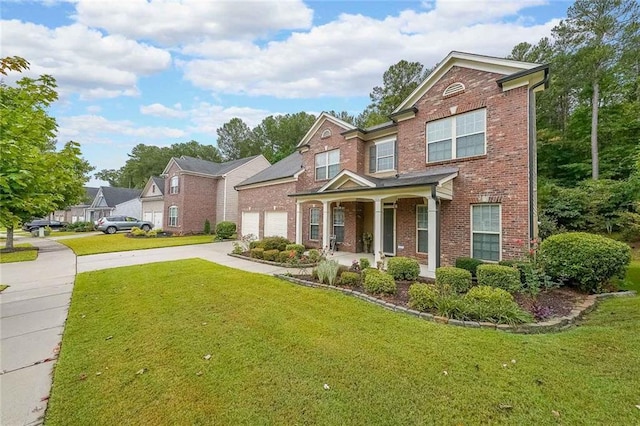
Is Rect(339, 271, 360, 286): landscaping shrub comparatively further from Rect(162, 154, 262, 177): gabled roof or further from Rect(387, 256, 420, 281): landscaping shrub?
Rect(162, 154, 262, 177): gabled roof

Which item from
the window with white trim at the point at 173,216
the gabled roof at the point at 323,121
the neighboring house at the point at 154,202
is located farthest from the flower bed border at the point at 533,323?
the neighboring house at the point at 154,202

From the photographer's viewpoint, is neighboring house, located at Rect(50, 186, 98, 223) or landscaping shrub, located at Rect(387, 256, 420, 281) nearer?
landscaping shrub, located at Rect(387, 256, 420, 281)

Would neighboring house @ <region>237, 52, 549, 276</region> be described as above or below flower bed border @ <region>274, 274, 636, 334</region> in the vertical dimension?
above

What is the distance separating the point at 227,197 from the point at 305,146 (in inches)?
451

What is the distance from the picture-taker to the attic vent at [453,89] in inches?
382

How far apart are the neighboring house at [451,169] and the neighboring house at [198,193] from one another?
41.5 ft

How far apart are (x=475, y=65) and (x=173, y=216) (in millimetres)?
24805

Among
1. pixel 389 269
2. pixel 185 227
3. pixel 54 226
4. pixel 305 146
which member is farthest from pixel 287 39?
pixel 54 226

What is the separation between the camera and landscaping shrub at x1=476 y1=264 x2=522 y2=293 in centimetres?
627

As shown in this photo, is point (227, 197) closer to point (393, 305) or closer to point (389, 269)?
point (389, 269)

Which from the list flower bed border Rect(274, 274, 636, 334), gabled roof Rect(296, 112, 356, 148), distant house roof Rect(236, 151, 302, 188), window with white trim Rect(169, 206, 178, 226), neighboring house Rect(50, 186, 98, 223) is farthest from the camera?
neighboring house Rect(50, 186, 98, 223)

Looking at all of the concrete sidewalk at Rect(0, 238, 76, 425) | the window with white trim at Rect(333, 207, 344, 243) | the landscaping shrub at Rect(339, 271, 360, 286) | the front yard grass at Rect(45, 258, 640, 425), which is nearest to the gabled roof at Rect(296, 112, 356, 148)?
the window with white trim at Rect(333, 207, 344, 243)

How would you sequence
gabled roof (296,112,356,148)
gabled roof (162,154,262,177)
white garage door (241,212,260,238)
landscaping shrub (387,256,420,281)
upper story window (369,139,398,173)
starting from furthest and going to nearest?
gabled roof (162,154,262,177) → white garage door (241,212,260,238) → gabled roof (296,112,356,148) → upper story window (369,139,398,173) → landscaping shrub (387,256,420,281)

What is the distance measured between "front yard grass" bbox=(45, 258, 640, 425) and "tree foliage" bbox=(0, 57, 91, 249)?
8.26 feet
